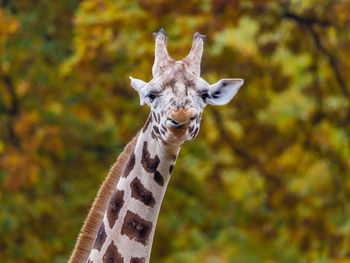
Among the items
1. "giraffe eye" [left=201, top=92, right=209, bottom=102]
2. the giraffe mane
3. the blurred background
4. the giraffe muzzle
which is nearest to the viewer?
the giraffe muzzle

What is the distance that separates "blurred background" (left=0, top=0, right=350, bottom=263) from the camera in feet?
36.8

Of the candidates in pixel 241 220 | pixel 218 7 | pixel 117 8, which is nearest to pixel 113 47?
pixel 117 8

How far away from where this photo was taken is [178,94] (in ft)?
12.7

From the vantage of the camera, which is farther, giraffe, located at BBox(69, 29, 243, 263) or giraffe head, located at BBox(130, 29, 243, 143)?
giraffe, located at BBox(69, 29, 243, 263)

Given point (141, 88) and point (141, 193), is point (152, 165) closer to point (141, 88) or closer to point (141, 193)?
point (141, 193)

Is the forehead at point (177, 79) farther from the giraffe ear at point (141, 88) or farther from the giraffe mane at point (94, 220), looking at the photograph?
the giraffe mane at point (94, 220)

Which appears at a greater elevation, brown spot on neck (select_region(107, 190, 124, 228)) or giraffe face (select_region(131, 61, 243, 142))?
giraffe face (select_region(131, 61, 243, 142))

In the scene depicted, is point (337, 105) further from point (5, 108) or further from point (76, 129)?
point (5, 108)

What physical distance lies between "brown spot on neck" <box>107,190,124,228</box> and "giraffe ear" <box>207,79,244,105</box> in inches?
27.1

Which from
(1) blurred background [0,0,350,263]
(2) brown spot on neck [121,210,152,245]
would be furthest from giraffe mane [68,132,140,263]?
(1) blurred background [0,0,350,263]

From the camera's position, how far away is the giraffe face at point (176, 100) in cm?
380

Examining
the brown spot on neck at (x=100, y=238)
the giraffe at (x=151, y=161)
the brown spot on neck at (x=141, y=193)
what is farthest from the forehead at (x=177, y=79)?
the brown spot on neck at (x=100, y=238)

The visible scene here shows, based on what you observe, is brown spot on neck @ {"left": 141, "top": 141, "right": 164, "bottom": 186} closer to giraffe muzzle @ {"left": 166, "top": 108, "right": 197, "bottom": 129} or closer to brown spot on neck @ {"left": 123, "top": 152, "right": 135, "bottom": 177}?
brown spot on neck @ {"left": 123, "top": 152, "right": 135, "bottom": 177}

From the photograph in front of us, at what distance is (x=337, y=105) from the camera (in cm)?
1339
